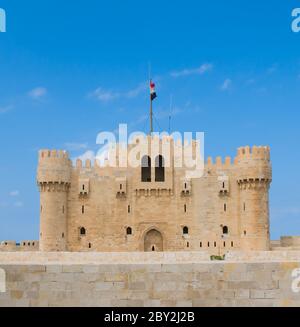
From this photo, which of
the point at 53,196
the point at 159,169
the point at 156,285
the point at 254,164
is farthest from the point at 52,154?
the point at 156,285

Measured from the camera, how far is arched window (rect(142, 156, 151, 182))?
44.7 meters

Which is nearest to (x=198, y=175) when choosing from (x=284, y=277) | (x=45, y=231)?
(x=45, y=231)

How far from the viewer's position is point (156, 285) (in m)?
11.3

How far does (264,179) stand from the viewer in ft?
139

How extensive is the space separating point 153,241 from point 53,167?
9.34 m

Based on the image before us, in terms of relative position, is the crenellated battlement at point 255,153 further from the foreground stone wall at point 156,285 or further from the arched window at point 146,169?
the foreground stone wall at point 156,285

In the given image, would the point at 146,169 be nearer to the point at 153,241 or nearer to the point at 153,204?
the point at 153,204

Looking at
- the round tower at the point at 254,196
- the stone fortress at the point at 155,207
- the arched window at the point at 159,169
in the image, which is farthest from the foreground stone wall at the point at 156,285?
the arched window at the point at 159,169

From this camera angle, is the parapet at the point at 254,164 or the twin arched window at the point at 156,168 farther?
the twin arched window at the point at 156,168

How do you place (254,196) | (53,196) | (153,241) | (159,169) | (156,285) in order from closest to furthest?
(156,285) < (254,196) < (53,196) < (153,241) < (159,169)

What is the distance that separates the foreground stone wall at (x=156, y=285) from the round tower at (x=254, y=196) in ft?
101

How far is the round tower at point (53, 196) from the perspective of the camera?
42562 mm
